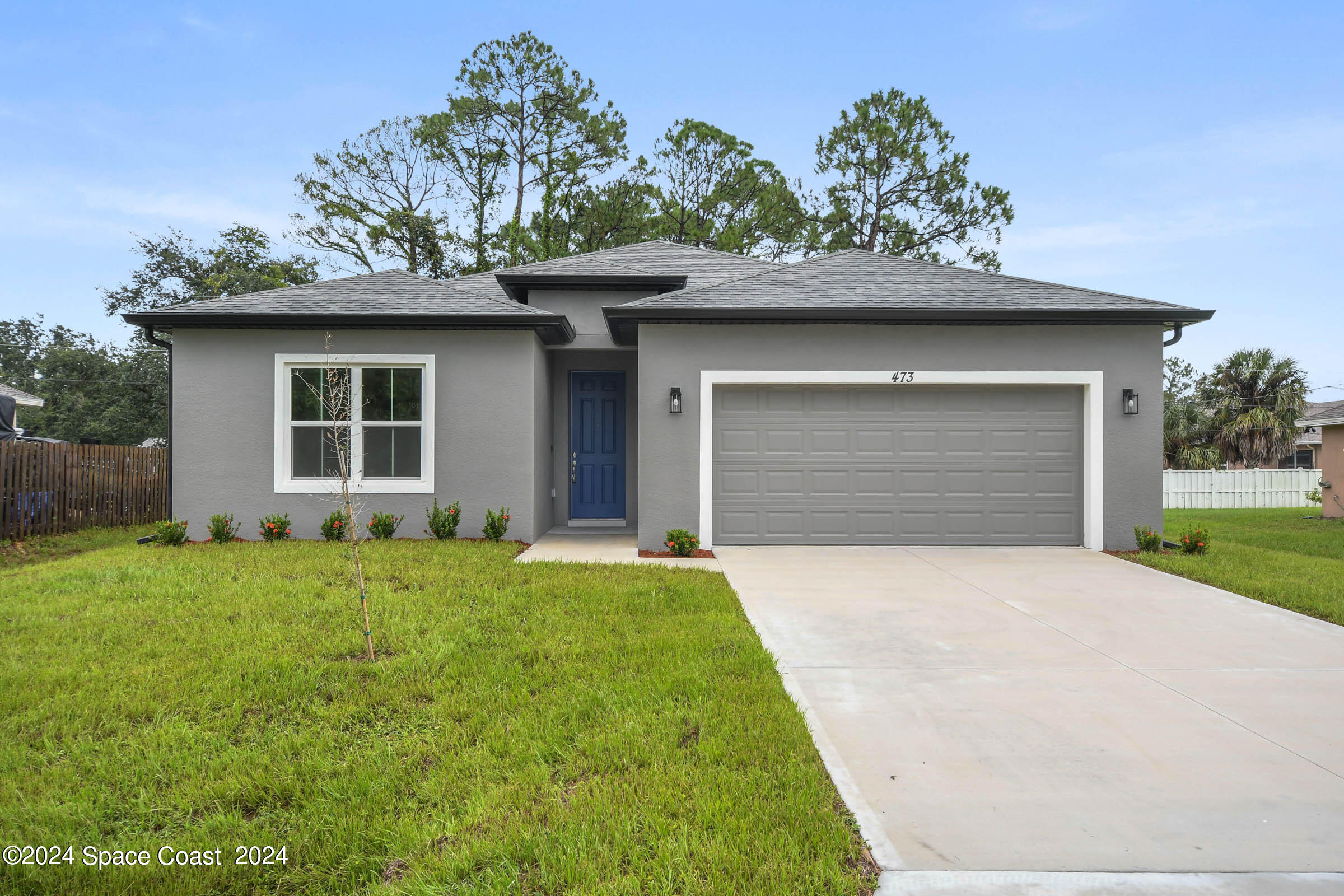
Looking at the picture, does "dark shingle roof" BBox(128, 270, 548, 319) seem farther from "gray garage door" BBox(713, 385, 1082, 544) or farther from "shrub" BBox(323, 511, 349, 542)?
"gray garage door" BBox(713, 385, 1082, 544)

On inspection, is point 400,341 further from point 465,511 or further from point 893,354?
point 893,354

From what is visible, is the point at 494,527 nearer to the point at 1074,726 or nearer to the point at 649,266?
the point at 649,266

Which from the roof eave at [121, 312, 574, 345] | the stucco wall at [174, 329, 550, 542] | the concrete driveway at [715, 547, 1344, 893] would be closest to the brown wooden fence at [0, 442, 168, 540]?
the stucco wall at [174, 329, 550, 542]

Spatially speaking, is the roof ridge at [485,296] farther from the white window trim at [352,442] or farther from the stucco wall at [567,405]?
the stucco wall at [567,405]

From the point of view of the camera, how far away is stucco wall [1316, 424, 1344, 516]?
15414 millimetres

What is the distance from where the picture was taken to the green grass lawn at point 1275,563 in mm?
6062

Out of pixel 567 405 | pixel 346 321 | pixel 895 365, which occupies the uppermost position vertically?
pixel 346 321

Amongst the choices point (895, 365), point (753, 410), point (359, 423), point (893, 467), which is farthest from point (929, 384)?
point (359, 423)

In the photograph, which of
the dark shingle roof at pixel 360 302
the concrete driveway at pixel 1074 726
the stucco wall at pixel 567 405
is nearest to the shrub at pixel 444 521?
the stucco wall at pixel 567 405

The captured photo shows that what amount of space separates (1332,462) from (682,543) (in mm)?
17004

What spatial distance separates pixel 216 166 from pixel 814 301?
19030 mm

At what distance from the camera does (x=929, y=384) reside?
8891 mm

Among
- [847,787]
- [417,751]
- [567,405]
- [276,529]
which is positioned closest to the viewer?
[847,787]

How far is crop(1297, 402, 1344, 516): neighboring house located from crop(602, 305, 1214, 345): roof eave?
36.4ft
